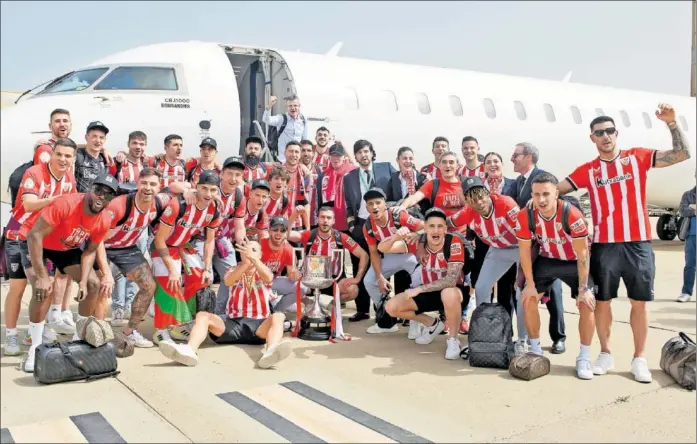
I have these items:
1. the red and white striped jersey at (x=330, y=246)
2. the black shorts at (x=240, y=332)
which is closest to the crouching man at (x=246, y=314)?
the black shorts at (x=240, y=332)

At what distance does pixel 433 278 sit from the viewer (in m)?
6.33

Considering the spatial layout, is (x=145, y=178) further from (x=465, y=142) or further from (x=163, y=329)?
(x=465, y=142)

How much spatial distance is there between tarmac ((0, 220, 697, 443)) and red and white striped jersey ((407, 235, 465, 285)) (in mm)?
818

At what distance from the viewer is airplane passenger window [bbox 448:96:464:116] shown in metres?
12.4

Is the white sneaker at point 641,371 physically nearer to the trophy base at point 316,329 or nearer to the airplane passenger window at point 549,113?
the trophy base at point 316,329

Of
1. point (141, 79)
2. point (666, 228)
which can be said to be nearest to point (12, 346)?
point (141, 79)

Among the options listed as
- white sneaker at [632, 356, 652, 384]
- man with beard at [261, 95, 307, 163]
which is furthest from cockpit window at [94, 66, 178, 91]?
white sneaker at [632, 356, 652, 384]

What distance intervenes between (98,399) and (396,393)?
2187 mm

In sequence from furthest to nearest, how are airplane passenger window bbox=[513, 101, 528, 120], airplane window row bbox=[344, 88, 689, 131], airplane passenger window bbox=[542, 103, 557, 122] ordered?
airplane passenger window bbox=[542, 103, 557, 122]
airplane passenger window bbox=[513, 101, 528, 120]
airplane window row bbox=[344, 88, 689, 131]

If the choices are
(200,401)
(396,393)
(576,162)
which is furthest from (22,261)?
(576,162)

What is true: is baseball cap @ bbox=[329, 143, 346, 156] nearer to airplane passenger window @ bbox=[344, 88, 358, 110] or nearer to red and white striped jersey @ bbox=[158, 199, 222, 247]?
red and white striped jersey @ bbox=[158, 199, 222, 247]

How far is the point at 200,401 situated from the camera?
4.43m

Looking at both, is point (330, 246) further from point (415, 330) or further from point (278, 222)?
point (415, 330)

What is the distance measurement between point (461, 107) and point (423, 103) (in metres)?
0.95
